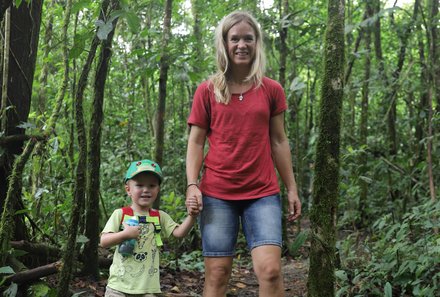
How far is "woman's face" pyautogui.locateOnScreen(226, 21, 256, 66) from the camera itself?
10.3 ft

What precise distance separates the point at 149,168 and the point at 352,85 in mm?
6384

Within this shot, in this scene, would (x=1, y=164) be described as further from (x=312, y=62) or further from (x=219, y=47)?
(x=312, y=62)

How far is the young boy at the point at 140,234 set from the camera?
9.43 feet

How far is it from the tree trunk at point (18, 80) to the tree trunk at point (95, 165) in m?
0.57

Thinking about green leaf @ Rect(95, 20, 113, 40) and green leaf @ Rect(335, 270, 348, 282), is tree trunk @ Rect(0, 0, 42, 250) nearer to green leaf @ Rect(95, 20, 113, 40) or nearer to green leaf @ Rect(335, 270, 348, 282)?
green leaf @ Rect(95, 20, 113, 40)

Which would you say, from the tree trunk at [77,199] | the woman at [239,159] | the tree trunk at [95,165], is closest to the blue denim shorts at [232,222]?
the woman at [239,159]

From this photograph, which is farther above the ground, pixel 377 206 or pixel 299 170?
pixel 299 170

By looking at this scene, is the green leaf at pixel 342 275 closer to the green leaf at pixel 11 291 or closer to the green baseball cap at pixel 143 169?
the green baseball cap at pixel 143 169

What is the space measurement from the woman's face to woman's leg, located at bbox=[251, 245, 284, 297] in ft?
4.00

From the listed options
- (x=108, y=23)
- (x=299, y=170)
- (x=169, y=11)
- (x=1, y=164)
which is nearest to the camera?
(x=108, y=23)

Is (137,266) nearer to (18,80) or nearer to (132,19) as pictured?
(132,19)

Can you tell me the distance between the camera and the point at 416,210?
15.5 feet

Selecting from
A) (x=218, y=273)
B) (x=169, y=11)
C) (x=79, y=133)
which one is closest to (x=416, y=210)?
(x=218, y=273)

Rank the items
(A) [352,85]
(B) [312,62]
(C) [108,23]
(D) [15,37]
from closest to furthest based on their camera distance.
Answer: (C) [108,23]
(D) [15,37]
(A) [352,85]
(B) [312,62]
